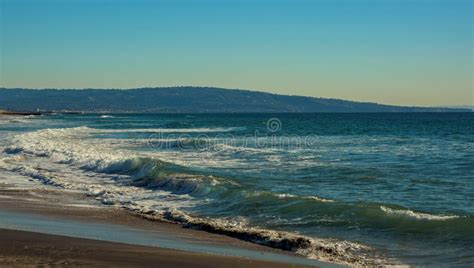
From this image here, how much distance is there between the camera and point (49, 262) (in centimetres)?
939

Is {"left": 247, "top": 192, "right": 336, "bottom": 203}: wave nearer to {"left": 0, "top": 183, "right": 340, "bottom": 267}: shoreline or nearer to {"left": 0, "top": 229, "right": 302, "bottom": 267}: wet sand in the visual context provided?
{"left": 0, "top": 183, "right": 340, "bottom": 267}: shoreline

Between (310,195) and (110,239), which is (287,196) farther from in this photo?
(110,239)

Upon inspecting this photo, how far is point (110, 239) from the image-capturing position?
462 inches

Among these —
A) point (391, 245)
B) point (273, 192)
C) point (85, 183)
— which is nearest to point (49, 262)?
point (391, 245)

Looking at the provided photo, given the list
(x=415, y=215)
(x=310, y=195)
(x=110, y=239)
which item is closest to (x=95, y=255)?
(x=110, y=239)

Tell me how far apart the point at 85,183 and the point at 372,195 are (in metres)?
9.65

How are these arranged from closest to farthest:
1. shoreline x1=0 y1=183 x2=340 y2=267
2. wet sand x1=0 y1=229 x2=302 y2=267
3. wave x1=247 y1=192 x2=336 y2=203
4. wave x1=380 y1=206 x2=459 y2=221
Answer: wet sand x1=0 y1=229 x2=302 y2=267 → shoreline x1=0 y1=183 x2=340 y2=267 → wave x1=380 y1=206 x2=459 y2=221 → wave x1=247 y1=192 x2=336 y2=203

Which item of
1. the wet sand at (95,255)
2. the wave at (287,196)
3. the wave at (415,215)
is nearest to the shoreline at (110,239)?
the wet sand at (95,255)

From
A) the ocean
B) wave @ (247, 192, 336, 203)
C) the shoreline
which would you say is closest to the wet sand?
the shoreline

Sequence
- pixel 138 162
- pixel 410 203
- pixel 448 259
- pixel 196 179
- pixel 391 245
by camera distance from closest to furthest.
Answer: pixel 448 259 < pixel 391 245 < pixel 410 203 < pixel 196 179 < pixel 138 162

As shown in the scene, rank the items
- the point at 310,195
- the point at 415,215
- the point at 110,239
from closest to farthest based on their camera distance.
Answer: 1. the point at 110,239
2. the point at 415,215
3. the point at 310,195

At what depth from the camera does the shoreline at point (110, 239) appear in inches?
395

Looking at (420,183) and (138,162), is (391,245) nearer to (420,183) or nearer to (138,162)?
(420,183)

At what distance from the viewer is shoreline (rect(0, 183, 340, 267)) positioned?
10023 mm
